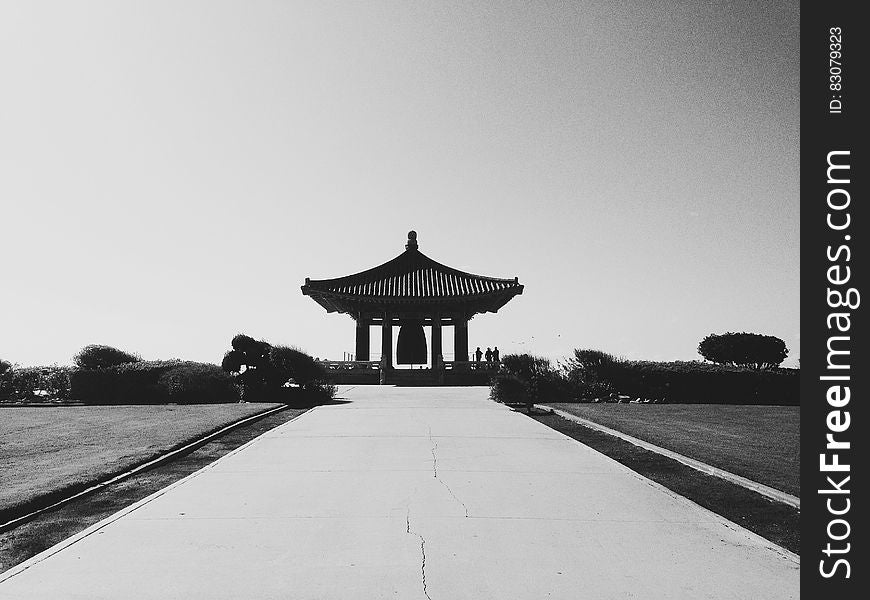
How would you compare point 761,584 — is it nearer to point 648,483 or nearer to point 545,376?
point 648,483

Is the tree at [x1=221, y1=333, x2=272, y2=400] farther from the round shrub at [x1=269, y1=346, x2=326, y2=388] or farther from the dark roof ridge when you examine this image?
the dark roof ridge

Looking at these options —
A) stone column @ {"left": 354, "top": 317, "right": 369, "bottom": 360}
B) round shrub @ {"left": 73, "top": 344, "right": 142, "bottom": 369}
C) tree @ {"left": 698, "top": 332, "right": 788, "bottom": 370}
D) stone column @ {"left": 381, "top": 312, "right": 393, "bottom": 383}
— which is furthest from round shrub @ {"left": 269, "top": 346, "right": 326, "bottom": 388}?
tree @ {"left": 698, "top": 332, "right": 788, "bottom": 370}

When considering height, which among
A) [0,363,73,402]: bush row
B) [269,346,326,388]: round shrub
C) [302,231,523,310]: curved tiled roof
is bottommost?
[0,363,73,402]: bush row

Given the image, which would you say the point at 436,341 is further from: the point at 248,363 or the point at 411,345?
the point at 248,363

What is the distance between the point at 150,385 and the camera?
23.5m

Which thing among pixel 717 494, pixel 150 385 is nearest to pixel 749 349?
pixel 150 385

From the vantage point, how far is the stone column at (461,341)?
39.7m

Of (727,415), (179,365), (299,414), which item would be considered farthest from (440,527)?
(179,365)

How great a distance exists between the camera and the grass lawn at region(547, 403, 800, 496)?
955 cm

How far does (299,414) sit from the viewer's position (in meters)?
18.1

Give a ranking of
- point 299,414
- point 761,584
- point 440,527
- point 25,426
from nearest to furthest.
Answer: point 761,584, point 440,527, point 25,426, point 299,414

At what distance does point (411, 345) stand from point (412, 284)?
367cm

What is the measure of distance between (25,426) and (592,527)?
1441 cm

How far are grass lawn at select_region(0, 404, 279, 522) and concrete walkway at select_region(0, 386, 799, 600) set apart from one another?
147cm
